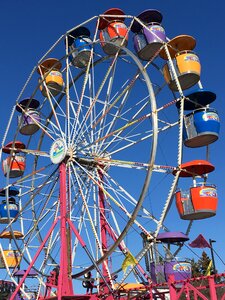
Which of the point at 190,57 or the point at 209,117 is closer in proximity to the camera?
the point at 209,117

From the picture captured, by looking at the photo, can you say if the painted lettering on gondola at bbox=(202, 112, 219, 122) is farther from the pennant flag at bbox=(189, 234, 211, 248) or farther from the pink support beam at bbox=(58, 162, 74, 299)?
the pink support beam at bbox=(58, 162, 74, 299)

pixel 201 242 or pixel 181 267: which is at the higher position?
pixel 201 242

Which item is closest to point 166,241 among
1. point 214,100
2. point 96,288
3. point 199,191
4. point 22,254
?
point 199,191

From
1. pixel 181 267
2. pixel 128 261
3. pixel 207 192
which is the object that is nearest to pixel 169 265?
Result: pixel 181 267

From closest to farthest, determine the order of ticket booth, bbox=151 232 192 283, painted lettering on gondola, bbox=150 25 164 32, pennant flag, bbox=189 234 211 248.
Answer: ticket booth, bbox=151 232 192 283, pennant flag, bbox=189 234 211 248, painted lettering on gondola, bbox=150 25 164 32

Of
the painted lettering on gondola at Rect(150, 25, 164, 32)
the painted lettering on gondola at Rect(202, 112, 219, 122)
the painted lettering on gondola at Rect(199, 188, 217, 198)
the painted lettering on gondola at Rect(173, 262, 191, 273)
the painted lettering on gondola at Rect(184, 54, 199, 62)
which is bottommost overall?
the painted lettering on gondola at Rect(173, 262, 191, 273)

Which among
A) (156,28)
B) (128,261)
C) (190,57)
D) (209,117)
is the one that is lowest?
(128,261)

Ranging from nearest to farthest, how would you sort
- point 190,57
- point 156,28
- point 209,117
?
point 209,117, point 190,57, point 156,28

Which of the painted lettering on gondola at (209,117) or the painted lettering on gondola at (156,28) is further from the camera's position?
the painted lettering on gondola at (156,28)

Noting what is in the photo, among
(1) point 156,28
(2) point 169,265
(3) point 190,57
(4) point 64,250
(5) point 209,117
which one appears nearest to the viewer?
(2) point 169,265

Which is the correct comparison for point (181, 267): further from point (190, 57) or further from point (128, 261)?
point (190, 57)

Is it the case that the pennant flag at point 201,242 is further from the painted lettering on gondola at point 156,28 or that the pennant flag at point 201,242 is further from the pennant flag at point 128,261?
the painted lettering on gondola at point 156,28

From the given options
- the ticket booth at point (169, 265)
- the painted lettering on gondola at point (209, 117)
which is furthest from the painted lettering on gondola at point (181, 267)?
the painted lettering on gondola at point (209, 117)

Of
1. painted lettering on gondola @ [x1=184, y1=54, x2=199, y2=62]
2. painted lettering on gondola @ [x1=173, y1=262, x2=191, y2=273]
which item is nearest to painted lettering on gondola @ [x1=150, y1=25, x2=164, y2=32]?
painted lettering on gondola @ [x1=184, y1=54, x2=199, y2=62]
